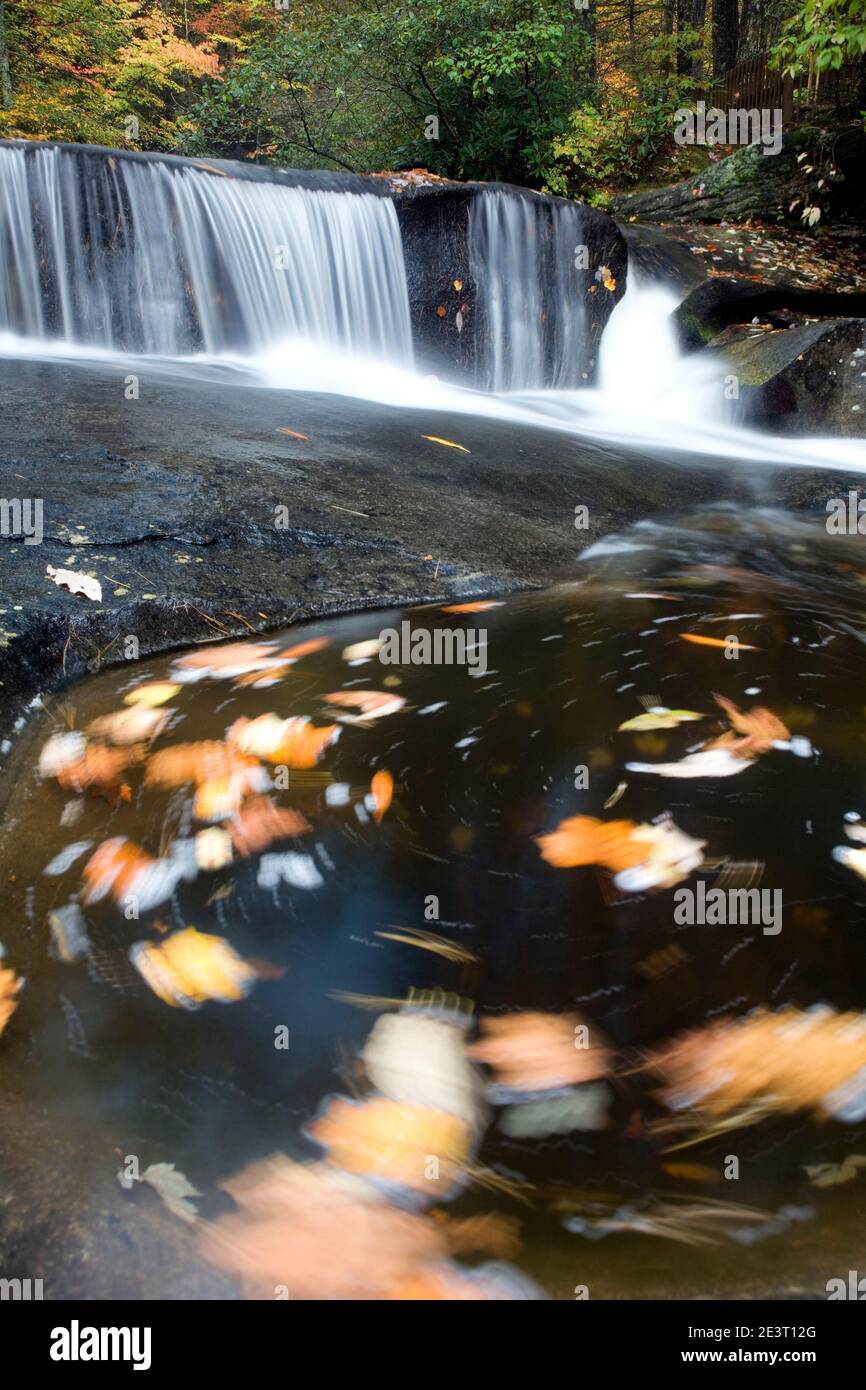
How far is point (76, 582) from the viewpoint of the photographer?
257cm

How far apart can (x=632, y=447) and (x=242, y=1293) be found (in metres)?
6.14

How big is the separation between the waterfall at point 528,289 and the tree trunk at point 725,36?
13280mm

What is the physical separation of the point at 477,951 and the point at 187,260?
356 inches

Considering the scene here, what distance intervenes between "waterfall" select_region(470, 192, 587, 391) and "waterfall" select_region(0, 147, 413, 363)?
94cm

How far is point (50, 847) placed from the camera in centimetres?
160

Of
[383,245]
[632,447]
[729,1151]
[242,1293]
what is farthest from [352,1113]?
[383,245]

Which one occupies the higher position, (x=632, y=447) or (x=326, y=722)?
(x=632, y=447)

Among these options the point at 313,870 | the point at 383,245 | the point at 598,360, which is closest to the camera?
the point at 313,870

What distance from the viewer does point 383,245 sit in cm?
939

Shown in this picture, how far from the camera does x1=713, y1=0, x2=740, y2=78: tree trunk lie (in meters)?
18.9

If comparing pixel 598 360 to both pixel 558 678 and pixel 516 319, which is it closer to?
pixel 516 319
